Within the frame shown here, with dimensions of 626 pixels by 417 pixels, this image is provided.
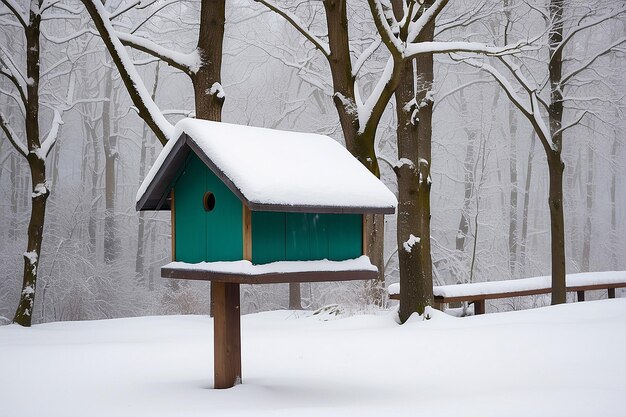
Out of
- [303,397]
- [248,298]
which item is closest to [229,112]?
[248,298]

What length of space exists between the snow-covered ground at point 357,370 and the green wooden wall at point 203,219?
44.9 inches

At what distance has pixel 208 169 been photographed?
534 cm

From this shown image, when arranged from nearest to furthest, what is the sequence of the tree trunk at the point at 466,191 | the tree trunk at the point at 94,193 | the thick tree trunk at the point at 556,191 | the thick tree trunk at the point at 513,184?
the thick tree trunk at the point at 556,191 < the tree trunk at the point at 466,191 < the thick tree trunk at the point at 513,184 < the tree trunk at the point at 94,193

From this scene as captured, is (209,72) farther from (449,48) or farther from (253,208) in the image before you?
(253,208)

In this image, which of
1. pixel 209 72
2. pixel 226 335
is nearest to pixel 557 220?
pixel 209 72

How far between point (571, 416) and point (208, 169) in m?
3.16

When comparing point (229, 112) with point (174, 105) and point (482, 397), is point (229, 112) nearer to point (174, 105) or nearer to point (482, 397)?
point (174, 105)

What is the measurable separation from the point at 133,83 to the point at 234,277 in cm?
426

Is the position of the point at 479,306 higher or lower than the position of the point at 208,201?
lower

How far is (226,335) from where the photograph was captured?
5.61 metres

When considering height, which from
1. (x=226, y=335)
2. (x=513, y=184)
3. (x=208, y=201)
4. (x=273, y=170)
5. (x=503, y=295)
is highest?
(x=513, y=184)

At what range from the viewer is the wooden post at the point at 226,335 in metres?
5.60

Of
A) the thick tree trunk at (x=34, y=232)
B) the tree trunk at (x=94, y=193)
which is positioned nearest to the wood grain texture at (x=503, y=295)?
the thick tree trunk at (x=34, y=232)

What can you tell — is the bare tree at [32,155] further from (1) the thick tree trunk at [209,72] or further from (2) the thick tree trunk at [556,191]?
(2) the thick tree trunk at [556,191]
